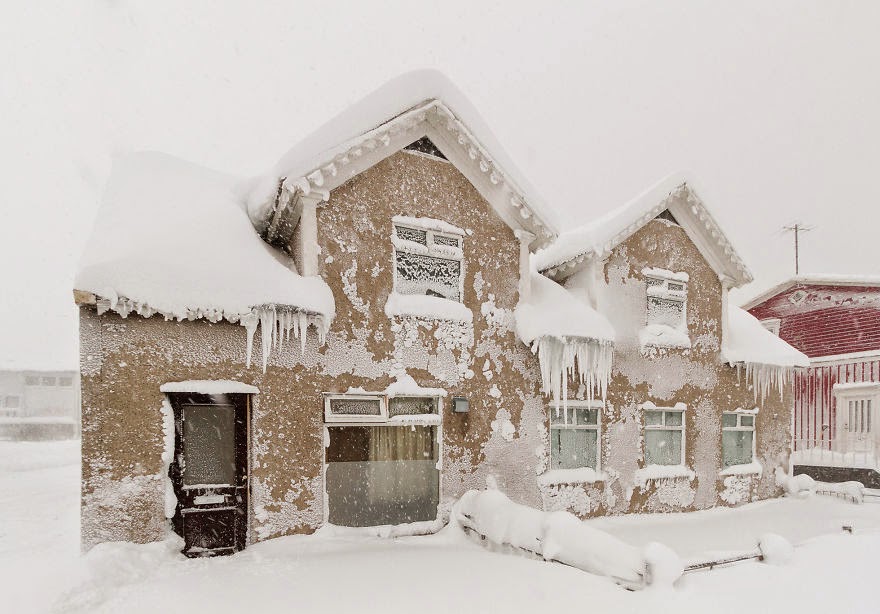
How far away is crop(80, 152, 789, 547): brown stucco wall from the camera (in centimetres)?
632

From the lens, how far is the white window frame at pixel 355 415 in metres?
7.43

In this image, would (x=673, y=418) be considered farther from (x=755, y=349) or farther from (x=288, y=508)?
(x=288, y=508)

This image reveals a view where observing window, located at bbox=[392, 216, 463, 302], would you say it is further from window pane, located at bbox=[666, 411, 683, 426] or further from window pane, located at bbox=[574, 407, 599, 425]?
window pane, located at bbox=[666, 411, 683, 426]

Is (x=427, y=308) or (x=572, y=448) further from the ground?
(x=427, y=308)

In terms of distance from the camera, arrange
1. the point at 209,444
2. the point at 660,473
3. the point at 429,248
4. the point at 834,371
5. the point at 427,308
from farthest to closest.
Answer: the point at 834,371 < the point at 660,473 < the point at 429,248 < the point at 427,308 < the point at 209,444

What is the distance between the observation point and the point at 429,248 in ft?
27.9

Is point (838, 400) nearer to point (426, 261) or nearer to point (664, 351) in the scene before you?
point (664, 351)

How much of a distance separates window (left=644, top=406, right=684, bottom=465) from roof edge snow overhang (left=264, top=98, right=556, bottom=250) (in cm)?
455

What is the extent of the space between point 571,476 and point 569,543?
11.3ft

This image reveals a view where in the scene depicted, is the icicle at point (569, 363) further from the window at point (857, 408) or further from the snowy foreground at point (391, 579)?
the window at point (857, 408)

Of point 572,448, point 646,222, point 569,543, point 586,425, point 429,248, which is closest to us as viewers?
point 569,543

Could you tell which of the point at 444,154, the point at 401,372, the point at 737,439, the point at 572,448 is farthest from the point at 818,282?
the point at 401,372

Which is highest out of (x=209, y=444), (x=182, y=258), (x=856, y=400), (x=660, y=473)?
(x=182, y=258)

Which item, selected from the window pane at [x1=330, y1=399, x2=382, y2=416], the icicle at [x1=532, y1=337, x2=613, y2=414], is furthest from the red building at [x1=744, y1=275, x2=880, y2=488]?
the window pane at [x1=330, y1=399, x2=382, y2=416]
